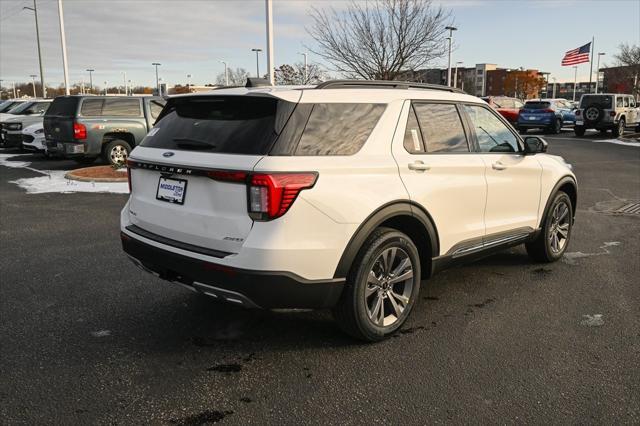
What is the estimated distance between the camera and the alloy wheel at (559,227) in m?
5.60

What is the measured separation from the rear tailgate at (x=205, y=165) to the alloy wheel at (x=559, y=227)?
3551 mm

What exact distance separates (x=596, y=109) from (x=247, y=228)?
24.7 metres

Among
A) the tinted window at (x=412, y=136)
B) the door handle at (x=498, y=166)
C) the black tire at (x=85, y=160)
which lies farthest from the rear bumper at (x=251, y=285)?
the black tire at (x=85, y=160)

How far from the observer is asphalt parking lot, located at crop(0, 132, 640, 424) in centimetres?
296

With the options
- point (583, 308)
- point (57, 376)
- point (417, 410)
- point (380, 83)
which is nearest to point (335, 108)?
Result: point (380, 83)

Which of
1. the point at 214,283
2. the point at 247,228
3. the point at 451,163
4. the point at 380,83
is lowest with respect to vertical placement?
the point at 214,283

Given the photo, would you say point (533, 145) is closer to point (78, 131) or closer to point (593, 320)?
point (593, 320)

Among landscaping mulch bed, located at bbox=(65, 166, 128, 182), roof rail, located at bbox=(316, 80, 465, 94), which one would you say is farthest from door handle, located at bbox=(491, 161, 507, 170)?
landscaping mulch bed, located at bbox=(65, 166, 128, 182)

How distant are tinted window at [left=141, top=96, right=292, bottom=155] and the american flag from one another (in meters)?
36.1

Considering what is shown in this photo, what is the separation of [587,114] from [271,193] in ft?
81.2

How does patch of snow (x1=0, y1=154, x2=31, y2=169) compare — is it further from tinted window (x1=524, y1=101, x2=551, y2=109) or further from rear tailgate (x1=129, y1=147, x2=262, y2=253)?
tinted window (x1=524, y1=101, x2=551, y2=109)

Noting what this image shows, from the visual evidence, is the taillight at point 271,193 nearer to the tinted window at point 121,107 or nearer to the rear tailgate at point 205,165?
the rear tailgate at point 205,165

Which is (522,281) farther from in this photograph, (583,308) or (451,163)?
(451,163)

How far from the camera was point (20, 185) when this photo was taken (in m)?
11.3
